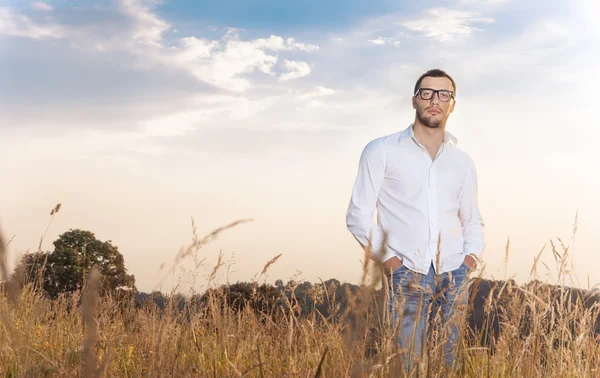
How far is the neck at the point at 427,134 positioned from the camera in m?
4.53

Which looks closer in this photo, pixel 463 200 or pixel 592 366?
pixel 592 366

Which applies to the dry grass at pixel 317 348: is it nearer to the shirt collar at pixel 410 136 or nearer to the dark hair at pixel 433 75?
the shirt collar at pixel 410 136

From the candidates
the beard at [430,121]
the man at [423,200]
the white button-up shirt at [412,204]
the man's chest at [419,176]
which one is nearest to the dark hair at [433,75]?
the man at [423,200]

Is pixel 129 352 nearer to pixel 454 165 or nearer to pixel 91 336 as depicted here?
pixel 454 165

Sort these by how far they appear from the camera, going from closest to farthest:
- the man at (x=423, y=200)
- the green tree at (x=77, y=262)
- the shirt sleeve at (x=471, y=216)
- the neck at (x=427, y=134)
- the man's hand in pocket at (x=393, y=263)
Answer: the man's hand in pocket at (x=393, y=263) → the man at (x=423, y=200) → the shirt sleeve at (x=471, y=216) → the neck at (x=427, y=134) → the green tree at (x=77, y=262)

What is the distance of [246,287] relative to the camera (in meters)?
12.4

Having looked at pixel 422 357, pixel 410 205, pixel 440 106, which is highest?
pixel 440 106

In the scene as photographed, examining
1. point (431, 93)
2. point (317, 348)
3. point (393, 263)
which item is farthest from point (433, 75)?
point (317, 348)

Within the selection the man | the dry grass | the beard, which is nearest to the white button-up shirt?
the man

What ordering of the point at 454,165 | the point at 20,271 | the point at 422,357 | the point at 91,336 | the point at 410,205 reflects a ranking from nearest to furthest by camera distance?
the point at 91,336
the point at 20,271
the point at 422,357
the point at 410,205
the point at 454,165

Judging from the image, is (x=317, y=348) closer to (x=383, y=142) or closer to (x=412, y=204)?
(x=412, y=204)

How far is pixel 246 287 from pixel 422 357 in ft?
35.3

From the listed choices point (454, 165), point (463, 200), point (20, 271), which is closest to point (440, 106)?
point (454, 165)

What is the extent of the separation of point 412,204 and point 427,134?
63cm
